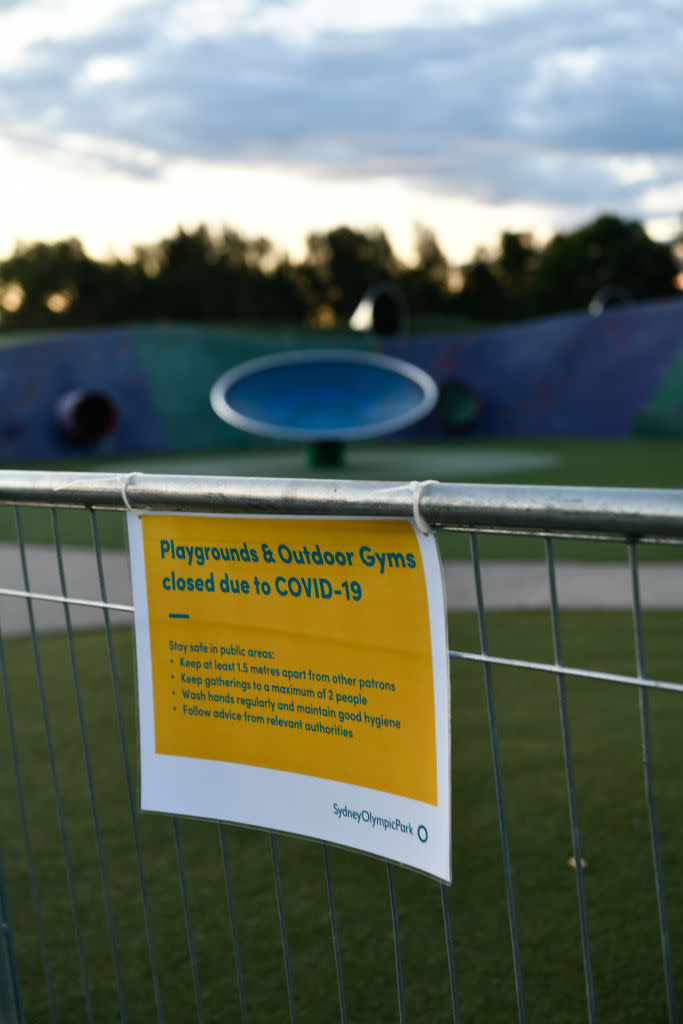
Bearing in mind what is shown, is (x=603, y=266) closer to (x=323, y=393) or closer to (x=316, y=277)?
(x=316, y=277)

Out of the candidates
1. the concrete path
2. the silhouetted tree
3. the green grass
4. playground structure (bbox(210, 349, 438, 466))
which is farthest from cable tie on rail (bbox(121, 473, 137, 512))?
the silhouetted tree

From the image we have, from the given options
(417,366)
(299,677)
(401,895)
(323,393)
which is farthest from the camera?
(417,366)

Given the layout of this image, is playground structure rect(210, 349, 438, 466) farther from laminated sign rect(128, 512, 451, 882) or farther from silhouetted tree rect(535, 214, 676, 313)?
silhouetted tree rect(535, 214, 676, 313)

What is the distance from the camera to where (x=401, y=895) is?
12.9 ft

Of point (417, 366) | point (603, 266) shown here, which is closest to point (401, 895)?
point (417, 366)

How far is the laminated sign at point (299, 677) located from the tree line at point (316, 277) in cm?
7367

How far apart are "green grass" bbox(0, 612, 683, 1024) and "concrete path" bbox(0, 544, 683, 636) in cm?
260

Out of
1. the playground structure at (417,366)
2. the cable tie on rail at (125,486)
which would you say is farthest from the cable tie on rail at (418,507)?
the playground structure at (417,366)

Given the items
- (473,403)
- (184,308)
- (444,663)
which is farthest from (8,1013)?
(184,308)

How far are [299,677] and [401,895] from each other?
2.11 meters

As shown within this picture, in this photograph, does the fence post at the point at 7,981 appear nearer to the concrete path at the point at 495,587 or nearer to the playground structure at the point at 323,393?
the concrete path at the point at 495,587

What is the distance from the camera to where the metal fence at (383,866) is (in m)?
1.92

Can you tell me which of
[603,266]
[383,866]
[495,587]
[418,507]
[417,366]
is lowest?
[495,587]

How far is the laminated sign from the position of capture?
196cm
